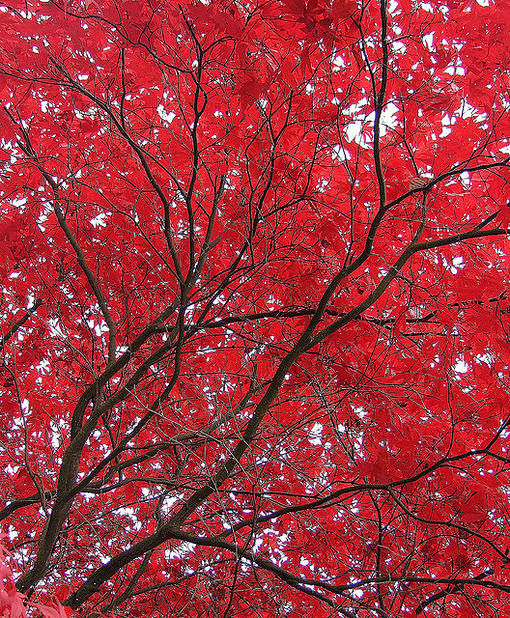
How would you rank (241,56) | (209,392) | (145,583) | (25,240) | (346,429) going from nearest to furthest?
(241,56)
(346,429)
(209,392)
(25,240)
(145,583)

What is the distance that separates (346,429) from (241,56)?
1.85m

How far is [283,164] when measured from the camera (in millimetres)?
2717

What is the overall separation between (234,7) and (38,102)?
160cm

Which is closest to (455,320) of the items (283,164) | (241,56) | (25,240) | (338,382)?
(338,382)

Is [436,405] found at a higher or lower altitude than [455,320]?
lower

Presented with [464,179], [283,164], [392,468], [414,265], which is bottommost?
[392,468]

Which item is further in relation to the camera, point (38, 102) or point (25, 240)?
point (25, 240)

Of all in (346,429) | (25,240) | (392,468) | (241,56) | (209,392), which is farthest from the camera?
(25,240)

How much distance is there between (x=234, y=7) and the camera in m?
2.18

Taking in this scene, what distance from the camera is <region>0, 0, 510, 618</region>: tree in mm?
2428

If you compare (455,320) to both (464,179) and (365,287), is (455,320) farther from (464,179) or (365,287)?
(464,179)

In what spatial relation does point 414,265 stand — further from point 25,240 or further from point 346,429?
point 25,240

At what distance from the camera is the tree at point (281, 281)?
7.97 ft

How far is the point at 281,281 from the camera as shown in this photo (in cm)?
272
